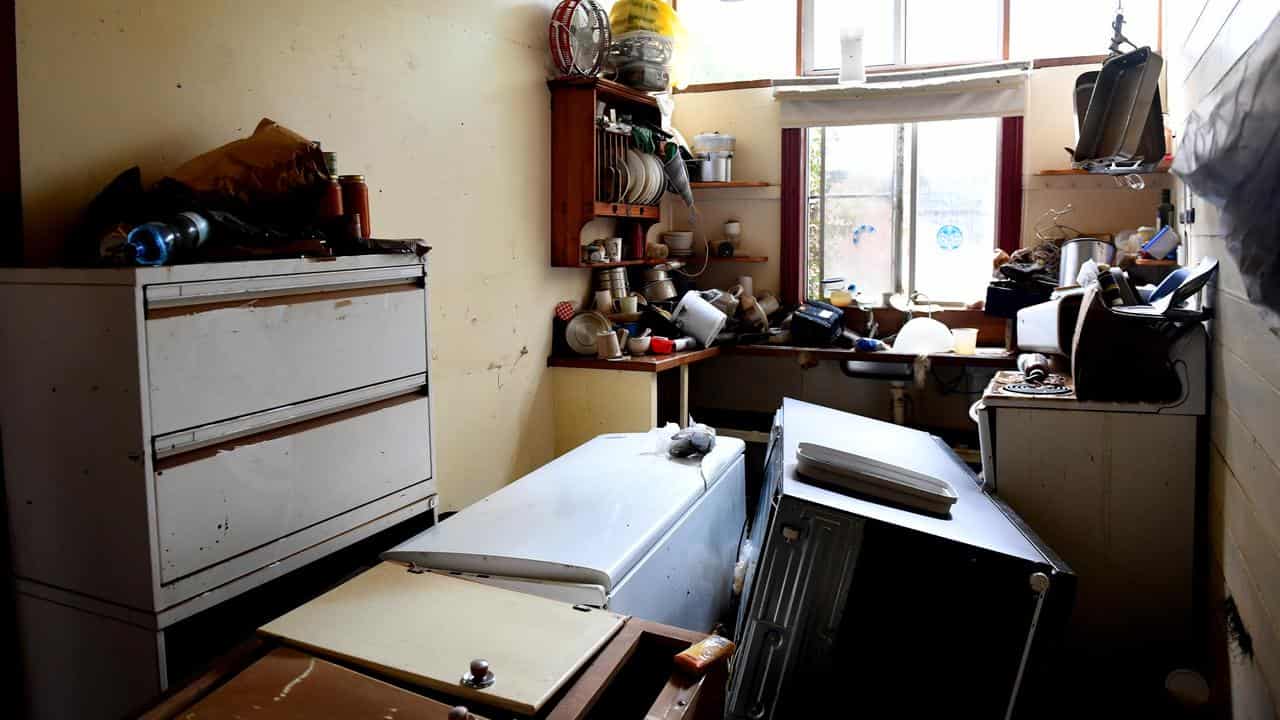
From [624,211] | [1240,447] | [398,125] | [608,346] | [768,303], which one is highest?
[398,125]

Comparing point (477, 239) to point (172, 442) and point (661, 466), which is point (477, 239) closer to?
point (661, 466)

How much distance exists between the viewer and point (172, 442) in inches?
75.2

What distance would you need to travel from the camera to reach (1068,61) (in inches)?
198

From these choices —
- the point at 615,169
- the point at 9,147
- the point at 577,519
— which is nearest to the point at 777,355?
the point at 615,169

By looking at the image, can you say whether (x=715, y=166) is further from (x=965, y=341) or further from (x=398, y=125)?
(x=398, y=125)

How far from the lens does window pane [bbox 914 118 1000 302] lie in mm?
5324

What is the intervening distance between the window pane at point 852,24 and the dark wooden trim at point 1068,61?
2.75 ft

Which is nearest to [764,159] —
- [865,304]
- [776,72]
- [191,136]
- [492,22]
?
[776,72]

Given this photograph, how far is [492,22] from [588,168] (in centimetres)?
84

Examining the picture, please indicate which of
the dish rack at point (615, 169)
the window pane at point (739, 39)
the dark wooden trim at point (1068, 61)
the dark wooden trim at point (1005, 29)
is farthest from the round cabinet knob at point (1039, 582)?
the window pane at point (739, 39)

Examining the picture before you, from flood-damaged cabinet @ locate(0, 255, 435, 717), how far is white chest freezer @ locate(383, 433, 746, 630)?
36cm

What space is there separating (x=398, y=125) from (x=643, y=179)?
66.8 inches

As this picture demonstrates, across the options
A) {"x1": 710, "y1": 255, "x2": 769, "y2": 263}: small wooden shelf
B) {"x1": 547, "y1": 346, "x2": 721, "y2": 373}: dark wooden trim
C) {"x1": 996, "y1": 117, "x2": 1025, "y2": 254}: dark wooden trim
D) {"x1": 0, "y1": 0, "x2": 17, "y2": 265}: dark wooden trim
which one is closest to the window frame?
{"x1": 996, "y1": 117, "x2": 1025, "y2": 254}: dark wooden trim

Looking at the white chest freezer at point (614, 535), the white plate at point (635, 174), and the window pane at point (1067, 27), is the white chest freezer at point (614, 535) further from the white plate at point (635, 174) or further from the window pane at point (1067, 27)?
the window pane at point (1067, 27)
